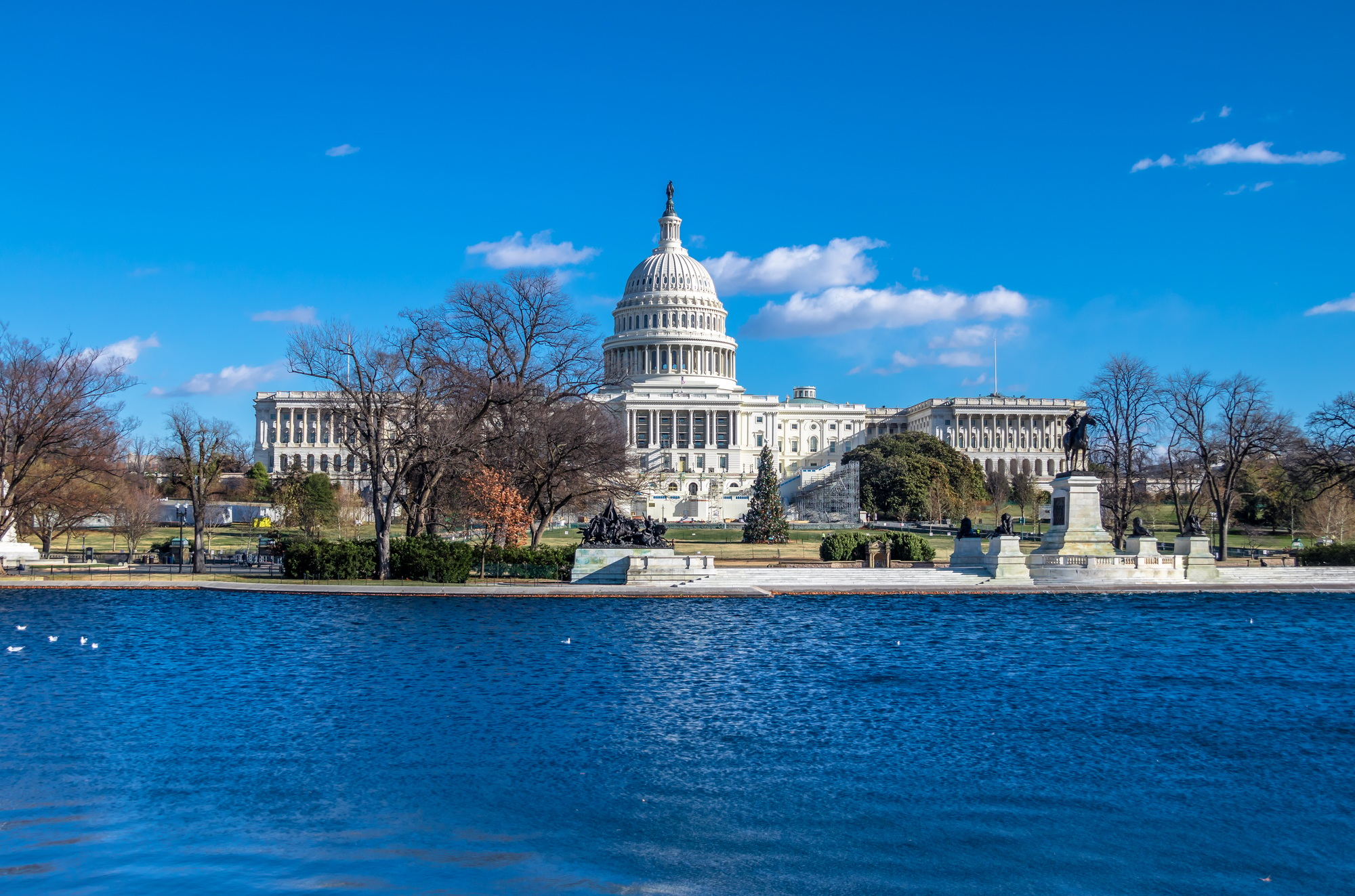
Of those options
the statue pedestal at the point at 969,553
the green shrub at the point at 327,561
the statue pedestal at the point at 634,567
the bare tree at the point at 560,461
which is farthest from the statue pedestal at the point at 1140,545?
the green shrub at the point at 327,561

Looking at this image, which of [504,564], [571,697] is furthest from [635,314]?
[571,697]

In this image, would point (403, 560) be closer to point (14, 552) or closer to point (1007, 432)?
point (14, 552)

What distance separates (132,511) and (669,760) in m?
47.1

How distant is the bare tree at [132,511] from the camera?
51.6 meters

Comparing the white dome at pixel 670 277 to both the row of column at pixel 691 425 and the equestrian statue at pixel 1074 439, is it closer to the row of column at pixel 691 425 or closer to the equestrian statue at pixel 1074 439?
the row of column at pixel 691 425

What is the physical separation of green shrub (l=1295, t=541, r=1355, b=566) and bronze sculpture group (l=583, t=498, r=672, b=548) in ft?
89.2

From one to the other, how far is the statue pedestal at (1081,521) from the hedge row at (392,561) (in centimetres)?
2096

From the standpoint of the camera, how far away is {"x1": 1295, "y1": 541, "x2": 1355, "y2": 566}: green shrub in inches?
1780

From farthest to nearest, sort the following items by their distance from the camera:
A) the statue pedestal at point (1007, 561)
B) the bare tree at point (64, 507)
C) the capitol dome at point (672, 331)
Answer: the capitol dome at point (672, 331)
the bare tree at point (64, 507)
the statue pedestal at point (1007, 561)

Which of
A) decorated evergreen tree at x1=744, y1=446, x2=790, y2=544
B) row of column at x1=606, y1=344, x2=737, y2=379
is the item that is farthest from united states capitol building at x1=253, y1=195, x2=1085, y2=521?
decorated evergreen tree at x1=744, y1=446, x2=790, y2=544

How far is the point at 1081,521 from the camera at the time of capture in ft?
135

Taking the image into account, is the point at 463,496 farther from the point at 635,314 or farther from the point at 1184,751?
the point at 635,314

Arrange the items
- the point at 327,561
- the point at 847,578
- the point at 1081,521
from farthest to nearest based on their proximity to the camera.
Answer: the point at 1081,521
the point at 847,578
the point at 327,561

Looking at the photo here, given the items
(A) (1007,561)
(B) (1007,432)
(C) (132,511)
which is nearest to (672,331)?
(B) (1007,432)
